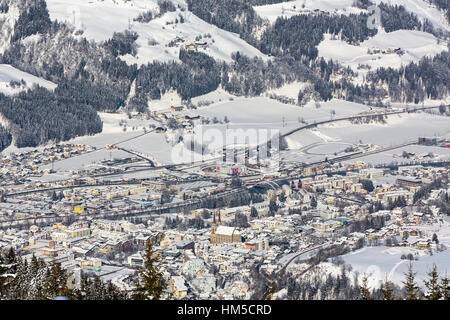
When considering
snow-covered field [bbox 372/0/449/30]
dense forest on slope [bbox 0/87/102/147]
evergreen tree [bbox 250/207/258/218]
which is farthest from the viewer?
snow-covered field [bbox 372/0/449/30]

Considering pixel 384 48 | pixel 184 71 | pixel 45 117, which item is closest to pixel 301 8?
pixel 384 48

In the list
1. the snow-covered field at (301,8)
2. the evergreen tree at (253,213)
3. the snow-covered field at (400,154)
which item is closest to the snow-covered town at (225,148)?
the evergreen tree at (253,213)

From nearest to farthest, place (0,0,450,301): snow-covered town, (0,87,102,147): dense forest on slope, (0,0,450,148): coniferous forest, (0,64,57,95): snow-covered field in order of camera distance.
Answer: (0,0,450,301): snow-covered town
(0,87,102,147): dense forest on slope
(0,0,450,148): coniferous forest
(0,64,57,95): snow-covered field

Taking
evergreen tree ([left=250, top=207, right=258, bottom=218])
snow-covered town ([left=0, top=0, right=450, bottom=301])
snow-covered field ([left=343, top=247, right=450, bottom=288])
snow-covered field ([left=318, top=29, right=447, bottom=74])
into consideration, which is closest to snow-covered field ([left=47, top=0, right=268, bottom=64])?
snow-covered town ([left=0, top=0, right=450, bottom=301])

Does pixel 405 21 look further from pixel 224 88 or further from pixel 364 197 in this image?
pixel 364 197

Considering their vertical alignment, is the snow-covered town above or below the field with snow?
below

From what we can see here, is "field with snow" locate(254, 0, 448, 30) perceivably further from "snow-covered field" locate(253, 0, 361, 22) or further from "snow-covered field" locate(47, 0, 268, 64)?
"snow-covered field" locate(47, 0, 268, 64)

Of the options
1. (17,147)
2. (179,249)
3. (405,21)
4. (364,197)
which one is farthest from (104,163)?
(405,21)
